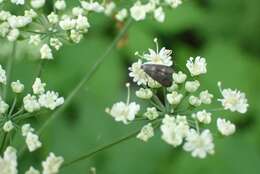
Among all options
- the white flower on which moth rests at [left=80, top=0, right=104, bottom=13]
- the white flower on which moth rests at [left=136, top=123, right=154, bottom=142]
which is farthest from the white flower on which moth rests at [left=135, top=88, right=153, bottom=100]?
the white flower on which moth rests at [left=80, top=0, right=104, bottom=13]

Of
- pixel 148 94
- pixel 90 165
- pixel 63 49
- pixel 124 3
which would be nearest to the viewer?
pixel 148 94

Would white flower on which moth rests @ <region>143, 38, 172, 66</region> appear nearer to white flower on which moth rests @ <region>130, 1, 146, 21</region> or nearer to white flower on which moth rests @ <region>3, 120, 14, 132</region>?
white flower on which moth rests @ <region>130, 1, 146, 21</region>

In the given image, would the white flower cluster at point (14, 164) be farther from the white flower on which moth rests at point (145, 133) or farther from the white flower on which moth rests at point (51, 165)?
the white flower on which moth rests at point (145, 133)

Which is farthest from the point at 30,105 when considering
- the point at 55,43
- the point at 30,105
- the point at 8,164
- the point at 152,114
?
the point at 152,114

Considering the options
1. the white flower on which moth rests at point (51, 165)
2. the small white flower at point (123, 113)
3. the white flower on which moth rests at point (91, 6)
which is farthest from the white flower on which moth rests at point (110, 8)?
the white flower on which moth rests at point (51, 165)

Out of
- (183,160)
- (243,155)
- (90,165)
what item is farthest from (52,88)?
(243,155)

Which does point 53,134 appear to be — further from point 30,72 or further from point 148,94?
point 148,94

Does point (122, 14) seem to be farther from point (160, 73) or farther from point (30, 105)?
point (30, 105)
